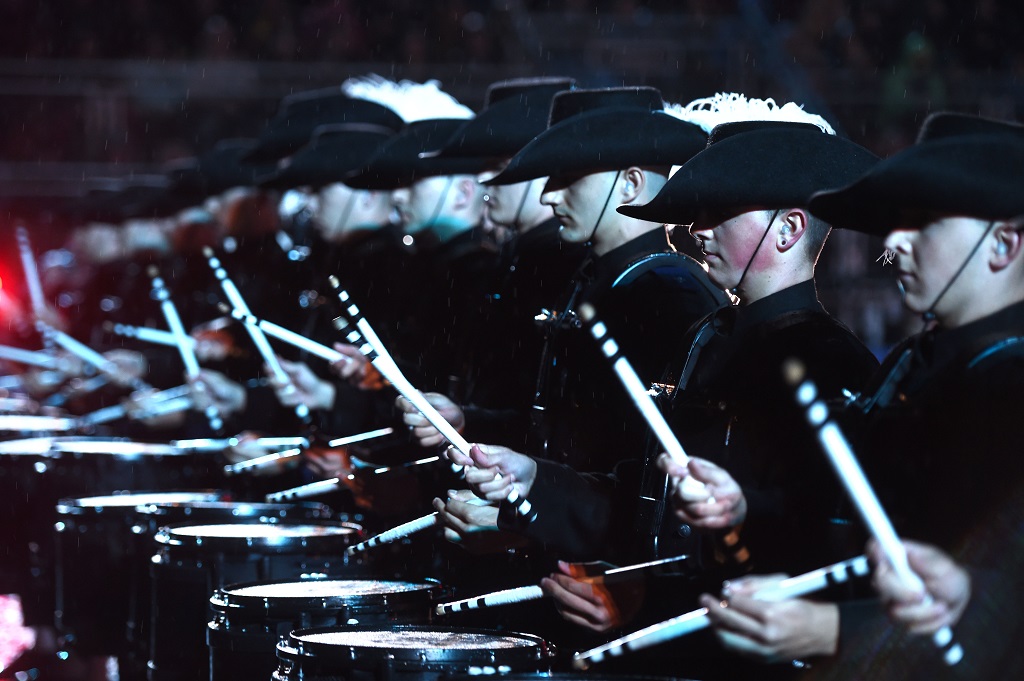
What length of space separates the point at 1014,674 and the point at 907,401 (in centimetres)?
48

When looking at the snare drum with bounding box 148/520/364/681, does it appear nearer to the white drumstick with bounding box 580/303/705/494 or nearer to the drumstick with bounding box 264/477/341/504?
the drumstick with bounding box 264/477/341/504

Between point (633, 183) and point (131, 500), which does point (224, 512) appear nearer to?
point (131, 500)

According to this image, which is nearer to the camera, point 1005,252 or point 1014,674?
point 1014,674

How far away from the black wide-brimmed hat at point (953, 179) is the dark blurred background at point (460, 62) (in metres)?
9.10

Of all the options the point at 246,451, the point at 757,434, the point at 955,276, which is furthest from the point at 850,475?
the point at 246,451

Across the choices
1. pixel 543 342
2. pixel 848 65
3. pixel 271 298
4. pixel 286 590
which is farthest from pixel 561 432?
pixel 848 65

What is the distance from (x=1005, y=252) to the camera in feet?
8.73

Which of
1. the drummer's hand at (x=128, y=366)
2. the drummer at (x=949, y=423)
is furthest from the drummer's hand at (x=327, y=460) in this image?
the drummer's hand at (x=128, y=366)

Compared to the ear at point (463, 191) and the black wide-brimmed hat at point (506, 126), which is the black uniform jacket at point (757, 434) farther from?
the ear at point (463, 191)

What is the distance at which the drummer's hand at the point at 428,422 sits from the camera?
4473mm

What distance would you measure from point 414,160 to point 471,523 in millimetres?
2608

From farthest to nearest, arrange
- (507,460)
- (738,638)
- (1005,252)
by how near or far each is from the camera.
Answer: (507,460), (1005,252), (738,638)

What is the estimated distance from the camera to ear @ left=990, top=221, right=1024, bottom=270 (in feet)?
8.67

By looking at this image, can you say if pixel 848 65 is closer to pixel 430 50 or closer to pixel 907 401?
pixel 430 50
